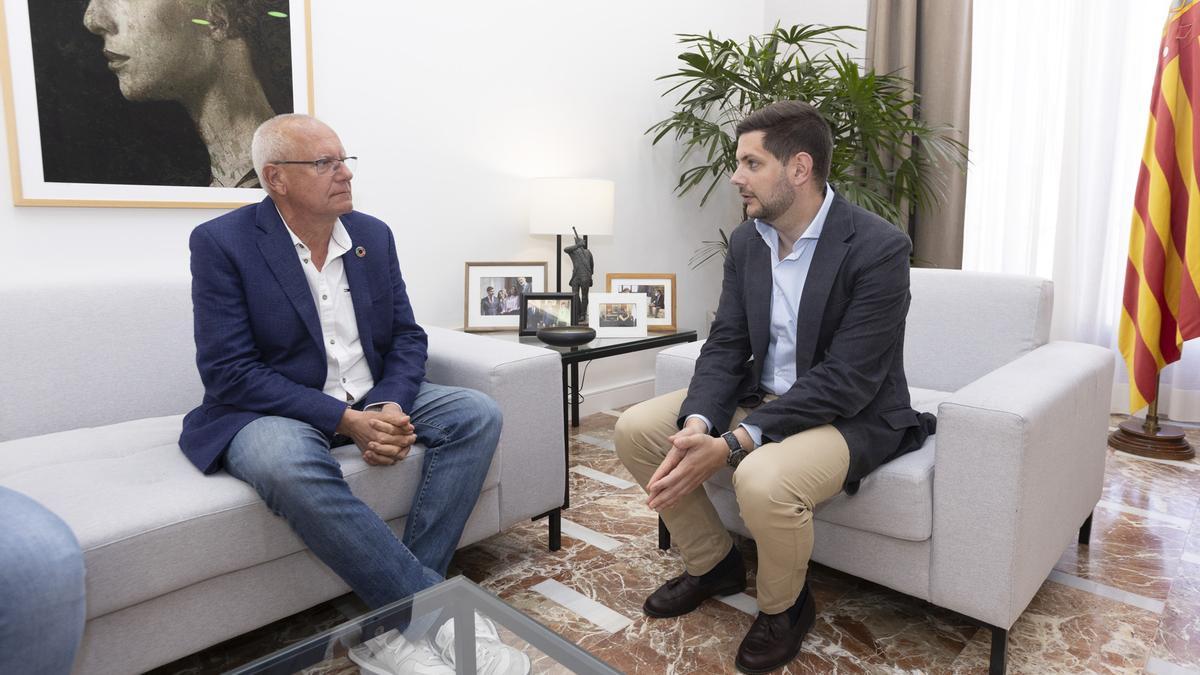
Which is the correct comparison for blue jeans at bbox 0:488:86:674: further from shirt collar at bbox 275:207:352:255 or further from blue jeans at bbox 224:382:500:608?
shirt collar at bbox 275:207:352:255

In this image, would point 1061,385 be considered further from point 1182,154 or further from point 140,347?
point 140,347

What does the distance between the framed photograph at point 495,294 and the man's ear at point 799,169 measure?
143 centimetres

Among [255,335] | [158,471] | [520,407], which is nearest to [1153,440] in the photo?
[520,407]

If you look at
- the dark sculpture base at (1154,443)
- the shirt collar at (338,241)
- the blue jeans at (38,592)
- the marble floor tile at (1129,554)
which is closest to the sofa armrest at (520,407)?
the shirt collar at (338,241)

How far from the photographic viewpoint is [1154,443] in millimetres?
3094

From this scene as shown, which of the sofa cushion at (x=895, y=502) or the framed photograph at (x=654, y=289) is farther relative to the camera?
the framed photograph at (x=654, y=289)

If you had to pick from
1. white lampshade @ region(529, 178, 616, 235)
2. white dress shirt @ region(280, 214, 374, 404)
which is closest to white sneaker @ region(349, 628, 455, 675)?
white dress shirt @ region(280, 214, 374, 404)

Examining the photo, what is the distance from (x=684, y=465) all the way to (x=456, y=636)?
637 mm

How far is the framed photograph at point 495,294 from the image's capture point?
3043mm

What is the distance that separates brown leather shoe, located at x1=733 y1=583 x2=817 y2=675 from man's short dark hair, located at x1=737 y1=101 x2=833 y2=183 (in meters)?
1.01

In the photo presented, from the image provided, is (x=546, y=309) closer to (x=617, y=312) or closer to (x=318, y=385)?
(x=617, y=312)

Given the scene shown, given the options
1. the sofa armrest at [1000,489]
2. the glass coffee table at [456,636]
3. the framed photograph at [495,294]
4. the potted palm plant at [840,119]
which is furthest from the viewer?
the potted palm plant at [840,119]

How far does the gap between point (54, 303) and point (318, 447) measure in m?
0.88

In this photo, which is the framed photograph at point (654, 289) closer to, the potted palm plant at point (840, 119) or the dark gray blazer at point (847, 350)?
the potted palm plant at point (840, 119)
